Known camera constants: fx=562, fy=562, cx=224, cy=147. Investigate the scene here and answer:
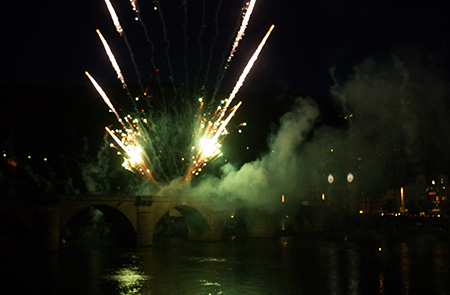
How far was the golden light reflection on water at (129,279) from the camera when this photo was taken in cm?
2956

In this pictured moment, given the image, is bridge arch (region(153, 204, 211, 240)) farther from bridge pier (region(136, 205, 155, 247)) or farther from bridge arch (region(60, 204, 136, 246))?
bridge arch (region(60, 204, 136, 246))

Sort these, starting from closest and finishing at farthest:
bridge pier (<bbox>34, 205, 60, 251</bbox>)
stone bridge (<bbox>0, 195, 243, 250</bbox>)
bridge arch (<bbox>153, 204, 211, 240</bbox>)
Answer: stone bridge (<bbox>0, 195, 243, 250</bbox>) → bridge pier (<bbox>34, 205, 60, 251</bbox>) → bridge arch (<bbox>153, 204, 211, 240</bbox>)

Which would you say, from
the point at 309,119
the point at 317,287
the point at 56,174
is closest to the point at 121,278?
the point at 317,287

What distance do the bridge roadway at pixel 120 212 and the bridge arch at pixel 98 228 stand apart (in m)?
0.27

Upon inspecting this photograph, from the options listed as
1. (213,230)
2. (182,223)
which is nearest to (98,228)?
(182,223)

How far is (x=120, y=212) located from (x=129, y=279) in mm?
21083

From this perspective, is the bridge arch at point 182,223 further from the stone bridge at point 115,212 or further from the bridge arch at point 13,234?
the bridge arch at point 13,234

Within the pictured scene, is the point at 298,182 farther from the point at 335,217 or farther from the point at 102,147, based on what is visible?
the point at 102,147

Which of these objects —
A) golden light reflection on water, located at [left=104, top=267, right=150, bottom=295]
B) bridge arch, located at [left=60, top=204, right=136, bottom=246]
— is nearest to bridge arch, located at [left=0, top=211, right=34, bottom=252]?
bridge arch, located at [left=60, top=204, right=136, bottom=246]

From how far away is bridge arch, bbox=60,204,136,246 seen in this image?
5491 centimetres

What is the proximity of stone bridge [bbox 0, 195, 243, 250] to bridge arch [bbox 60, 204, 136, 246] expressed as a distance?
0.20 m

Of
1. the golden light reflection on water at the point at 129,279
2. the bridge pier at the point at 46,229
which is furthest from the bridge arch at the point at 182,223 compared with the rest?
the golden light reflection on water at the point at 129,279

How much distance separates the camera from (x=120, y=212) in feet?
177

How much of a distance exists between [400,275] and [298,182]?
126 ft
